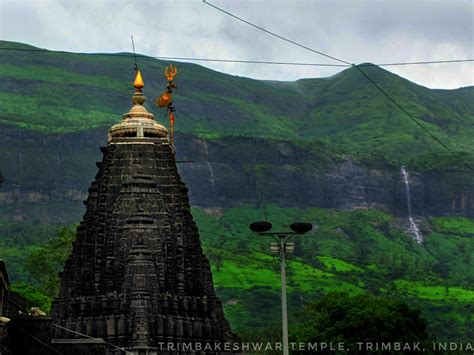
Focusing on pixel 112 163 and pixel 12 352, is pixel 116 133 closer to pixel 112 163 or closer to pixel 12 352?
pixel 112 163

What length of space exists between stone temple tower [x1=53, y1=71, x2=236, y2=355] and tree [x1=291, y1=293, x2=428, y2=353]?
3425 cm

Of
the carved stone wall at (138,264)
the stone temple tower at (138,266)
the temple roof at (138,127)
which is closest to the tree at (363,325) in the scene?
the stone temple tower at (138,266)

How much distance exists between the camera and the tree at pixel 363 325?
99.0m

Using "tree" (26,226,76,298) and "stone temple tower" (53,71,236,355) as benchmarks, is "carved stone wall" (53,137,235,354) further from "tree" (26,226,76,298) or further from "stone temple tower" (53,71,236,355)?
"tree" (26,226,76,298)

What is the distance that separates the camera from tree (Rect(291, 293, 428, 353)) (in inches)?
Result: 3898

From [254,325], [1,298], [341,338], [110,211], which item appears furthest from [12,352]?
[254,325]

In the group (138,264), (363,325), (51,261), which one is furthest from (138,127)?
(51,261)

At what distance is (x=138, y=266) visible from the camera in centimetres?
5984

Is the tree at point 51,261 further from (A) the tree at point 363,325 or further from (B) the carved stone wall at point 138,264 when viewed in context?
(B) the carved stone wall at point 138,264

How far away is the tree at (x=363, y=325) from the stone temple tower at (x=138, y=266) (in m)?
34.2

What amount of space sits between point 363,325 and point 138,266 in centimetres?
4278

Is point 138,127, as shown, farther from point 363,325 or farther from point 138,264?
point 363,325

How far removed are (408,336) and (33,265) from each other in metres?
30.5

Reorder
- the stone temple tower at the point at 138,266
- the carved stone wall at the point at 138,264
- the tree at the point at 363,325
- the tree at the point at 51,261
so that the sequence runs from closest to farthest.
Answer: the stone temple tower at the point at 138,266 < the carved stone wall at the point at 138,264 < the tree at the point at 363,325 < the tree at the point at 51,261
